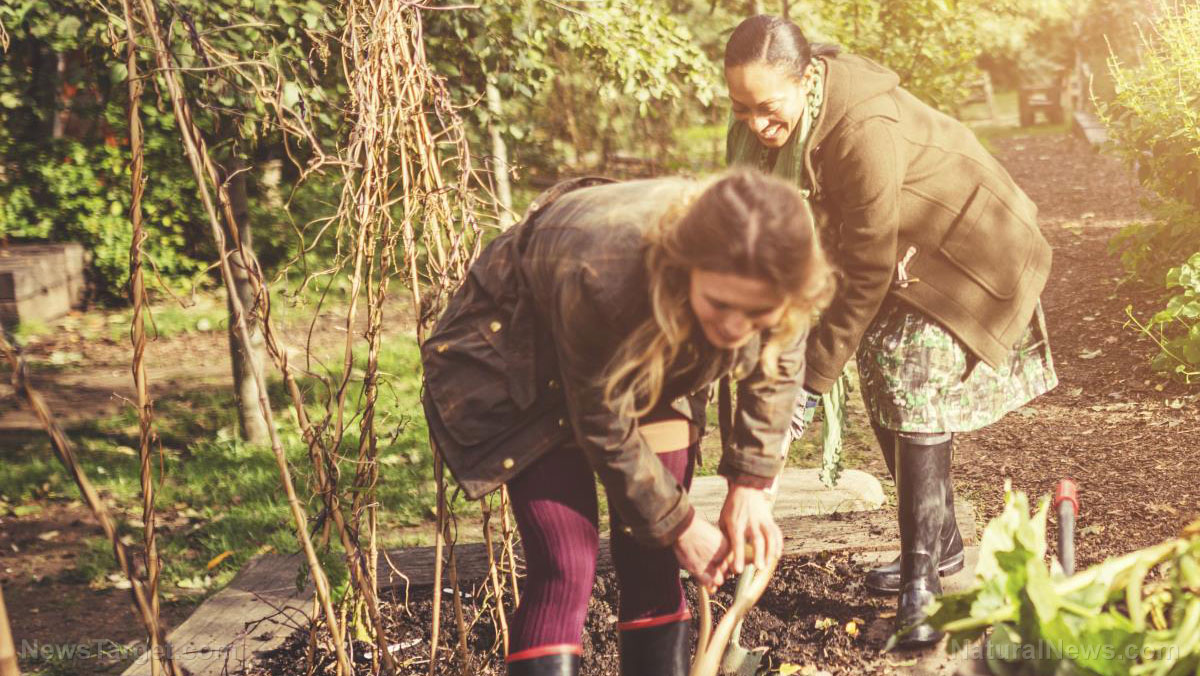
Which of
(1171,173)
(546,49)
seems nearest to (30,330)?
(546,49)

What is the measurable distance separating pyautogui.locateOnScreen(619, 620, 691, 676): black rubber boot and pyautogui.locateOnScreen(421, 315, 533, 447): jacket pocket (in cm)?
57

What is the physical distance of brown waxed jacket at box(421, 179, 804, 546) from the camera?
1838mm

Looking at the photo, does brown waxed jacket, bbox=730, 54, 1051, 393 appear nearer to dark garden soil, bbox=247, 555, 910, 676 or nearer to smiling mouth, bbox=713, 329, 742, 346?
dark garden soil, bbox=247, 555, 910, 676

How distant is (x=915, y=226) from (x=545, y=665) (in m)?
1.38

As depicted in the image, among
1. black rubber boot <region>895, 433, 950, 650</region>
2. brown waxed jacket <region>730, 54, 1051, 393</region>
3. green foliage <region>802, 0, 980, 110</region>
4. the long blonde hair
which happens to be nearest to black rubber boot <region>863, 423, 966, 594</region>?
black rubber boot <region>895, 433, 950, 650</region>

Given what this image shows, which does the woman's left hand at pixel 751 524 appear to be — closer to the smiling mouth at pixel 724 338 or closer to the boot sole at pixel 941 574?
the smiling mouth at pixel 724 338

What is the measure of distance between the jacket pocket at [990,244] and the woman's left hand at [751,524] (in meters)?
0.91

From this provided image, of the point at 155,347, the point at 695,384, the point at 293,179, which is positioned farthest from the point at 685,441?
the point at 293,179

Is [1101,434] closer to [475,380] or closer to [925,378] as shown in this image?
[925,378]

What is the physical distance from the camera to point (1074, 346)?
225 inches

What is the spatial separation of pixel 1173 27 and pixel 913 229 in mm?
3948

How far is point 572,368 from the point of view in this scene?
1907mm

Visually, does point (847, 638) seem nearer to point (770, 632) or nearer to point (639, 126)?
→ point (770, 632)

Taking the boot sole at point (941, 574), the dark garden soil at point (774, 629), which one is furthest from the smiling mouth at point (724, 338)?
the boot sole at point (941, 574)
